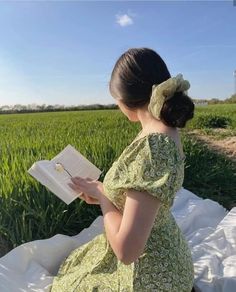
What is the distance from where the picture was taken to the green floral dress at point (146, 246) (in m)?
1.23

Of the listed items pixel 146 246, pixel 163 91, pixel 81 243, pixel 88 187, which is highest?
pixel 163 91

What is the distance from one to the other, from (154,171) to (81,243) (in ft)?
3.51

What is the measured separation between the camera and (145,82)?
125 cm

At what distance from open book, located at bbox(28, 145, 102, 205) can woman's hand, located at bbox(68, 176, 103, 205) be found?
0.03 meters

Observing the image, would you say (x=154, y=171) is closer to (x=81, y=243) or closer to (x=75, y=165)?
(x=75, y=165)

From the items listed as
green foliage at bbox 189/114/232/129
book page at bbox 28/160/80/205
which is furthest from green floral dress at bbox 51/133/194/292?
green foliage at bbox 189/114/232/129

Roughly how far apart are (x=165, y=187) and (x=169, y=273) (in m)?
0.37

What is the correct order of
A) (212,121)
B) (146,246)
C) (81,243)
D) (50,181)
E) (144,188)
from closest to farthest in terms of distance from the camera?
(144,188) < (146,246) < (50,181) < (81,243) < (212,121)

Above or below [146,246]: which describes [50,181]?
above

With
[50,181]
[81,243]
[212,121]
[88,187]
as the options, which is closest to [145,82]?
[88,187]

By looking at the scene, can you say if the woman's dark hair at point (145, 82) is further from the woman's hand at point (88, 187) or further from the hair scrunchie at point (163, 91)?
the woman's hand at point (88, 187)

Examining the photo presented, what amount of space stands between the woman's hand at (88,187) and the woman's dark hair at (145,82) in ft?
1.04

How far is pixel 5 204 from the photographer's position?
246 cm

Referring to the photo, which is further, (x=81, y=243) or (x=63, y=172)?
(x=81, y=243)
